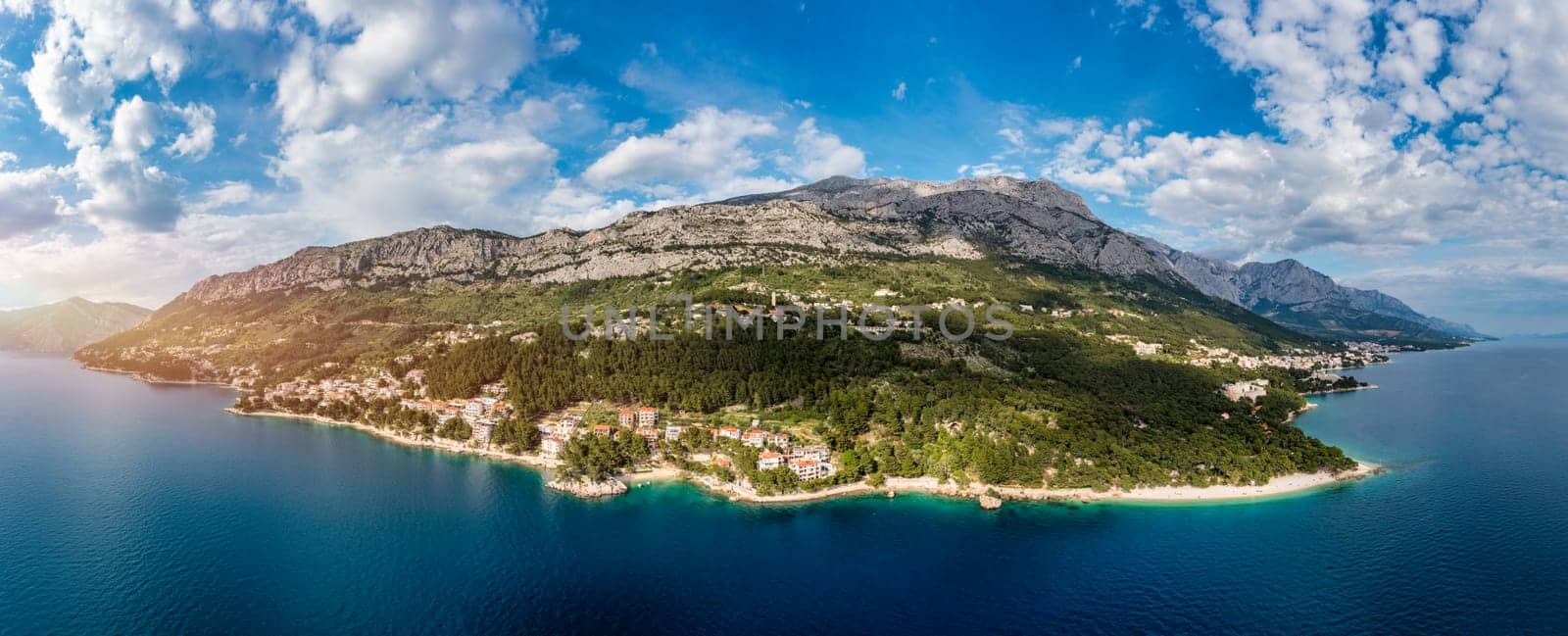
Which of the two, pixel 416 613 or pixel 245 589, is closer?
pixel 416 613

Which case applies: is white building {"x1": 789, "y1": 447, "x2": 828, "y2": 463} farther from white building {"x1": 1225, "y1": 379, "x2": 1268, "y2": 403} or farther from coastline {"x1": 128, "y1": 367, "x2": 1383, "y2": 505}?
white building {"x1": 1225, "y1": 379, "x2": 1268, "y2": 403}

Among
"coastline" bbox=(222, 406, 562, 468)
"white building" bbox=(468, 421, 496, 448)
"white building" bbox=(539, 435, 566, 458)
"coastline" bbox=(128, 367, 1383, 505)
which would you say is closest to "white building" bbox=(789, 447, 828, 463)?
"coastline" bbox=(128, 367, 1383, 505)

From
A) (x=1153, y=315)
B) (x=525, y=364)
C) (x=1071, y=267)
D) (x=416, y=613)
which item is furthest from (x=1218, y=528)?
(x=1071, y=267)

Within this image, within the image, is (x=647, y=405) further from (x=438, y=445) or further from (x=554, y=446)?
(x=438, y=445)

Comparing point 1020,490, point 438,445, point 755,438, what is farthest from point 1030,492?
point 438,445

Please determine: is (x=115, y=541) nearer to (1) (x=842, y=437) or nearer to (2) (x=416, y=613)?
(2) (x=416, y=613)

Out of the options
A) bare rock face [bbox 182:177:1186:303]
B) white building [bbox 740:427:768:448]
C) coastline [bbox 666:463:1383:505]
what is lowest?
coastline [bbox 666:463:1383:505]

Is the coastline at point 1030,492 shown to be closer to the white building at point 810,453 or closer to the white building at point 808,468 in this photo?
the white building at point 808,468
